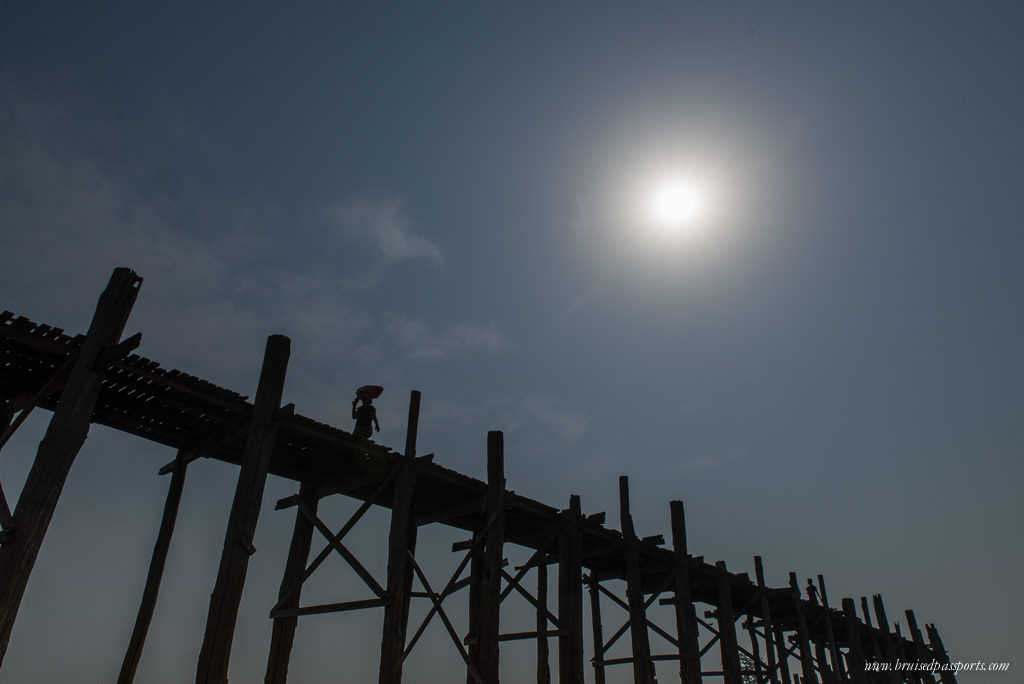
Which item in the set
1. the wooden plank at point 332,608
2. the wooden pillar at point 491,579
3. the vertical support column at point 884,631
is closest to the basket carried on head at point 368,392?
the wooden pillar at point 491,579

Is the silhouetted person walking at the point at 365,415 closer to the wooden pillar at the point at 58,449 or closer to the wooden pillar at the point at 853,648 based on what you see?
the wooden pillar at the point at 58,449

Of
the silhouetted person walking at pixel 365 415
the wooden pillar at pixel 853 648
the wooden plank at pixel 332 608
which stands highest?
the silhouetted person walking at pixel 365 415

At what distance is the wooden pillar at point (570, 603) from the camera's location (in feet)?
37.3

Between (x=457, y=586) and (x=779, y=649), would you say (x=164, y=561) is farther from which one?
(x=779, y=649)

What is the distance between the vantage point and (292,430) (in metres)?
9.06

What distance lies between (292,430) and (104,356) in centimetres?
247

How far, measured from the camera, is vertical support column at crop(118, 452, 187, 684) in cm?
834

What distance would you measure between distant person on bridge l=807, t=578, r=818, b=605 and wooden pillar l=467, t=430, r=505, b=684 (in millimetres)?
13068

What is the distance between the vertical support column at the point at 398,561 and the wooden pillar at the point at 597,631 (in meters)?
6.46

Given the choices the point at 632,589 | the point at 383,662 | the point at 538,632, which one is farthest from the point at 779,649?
the point at 383,662

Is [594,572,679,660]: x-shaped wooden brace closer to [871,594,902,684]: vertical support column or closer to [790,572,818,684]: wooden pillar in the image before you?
[790,572,818,684]: wooden pillar

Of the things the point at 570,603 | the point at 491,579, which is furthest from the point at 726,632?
the point at 491,579

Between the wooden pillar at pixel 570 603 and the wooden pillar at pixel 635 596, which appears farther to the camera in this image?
the wooden pillar at pixel 635 596

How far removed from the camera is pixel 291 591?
9.59 meters
